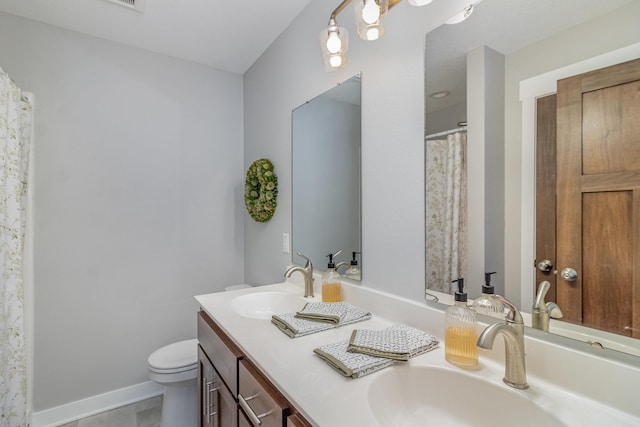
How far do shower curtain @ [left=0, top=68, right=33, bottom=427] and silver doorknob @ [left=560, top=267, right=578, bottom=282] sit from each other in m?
2.14

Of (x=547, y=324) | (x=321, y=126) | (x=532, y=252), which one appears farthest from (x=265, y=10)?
(x=547, y=324)

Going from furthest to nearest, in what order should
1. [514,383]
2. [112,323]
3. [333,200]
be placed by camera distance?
[112,323] < [333,200] < [514,383]

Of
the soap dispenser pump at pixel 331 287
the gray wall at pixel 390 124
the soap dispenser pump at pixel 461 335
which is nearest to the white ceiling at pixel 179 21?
the gray wall at pixel 390 124

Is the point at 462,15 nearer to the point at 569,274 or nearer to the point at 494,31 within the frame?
the point at 494,31

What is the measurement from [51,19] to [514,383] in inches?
112

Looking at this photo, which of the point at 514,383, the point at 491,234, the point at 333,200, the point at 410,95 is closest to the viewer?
the point at 514,383

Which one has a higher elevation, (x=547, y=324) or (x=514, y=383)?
(x=547, y=324)

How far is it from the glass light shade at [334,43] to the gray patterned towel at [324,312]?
3.38 ft

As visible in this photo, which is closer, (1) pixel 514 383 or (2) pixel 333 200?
(1) pixel 514 383

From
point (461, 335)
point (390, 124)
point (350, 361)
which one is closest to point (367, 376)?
point (350, 361)

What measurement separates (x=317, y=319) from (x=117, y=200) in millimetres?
1740

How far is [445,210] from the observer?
1019mm

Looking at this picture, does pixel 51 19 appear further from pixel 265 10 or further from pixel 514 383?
pixel 514 383

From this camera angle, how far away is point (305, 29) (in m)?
1.75
